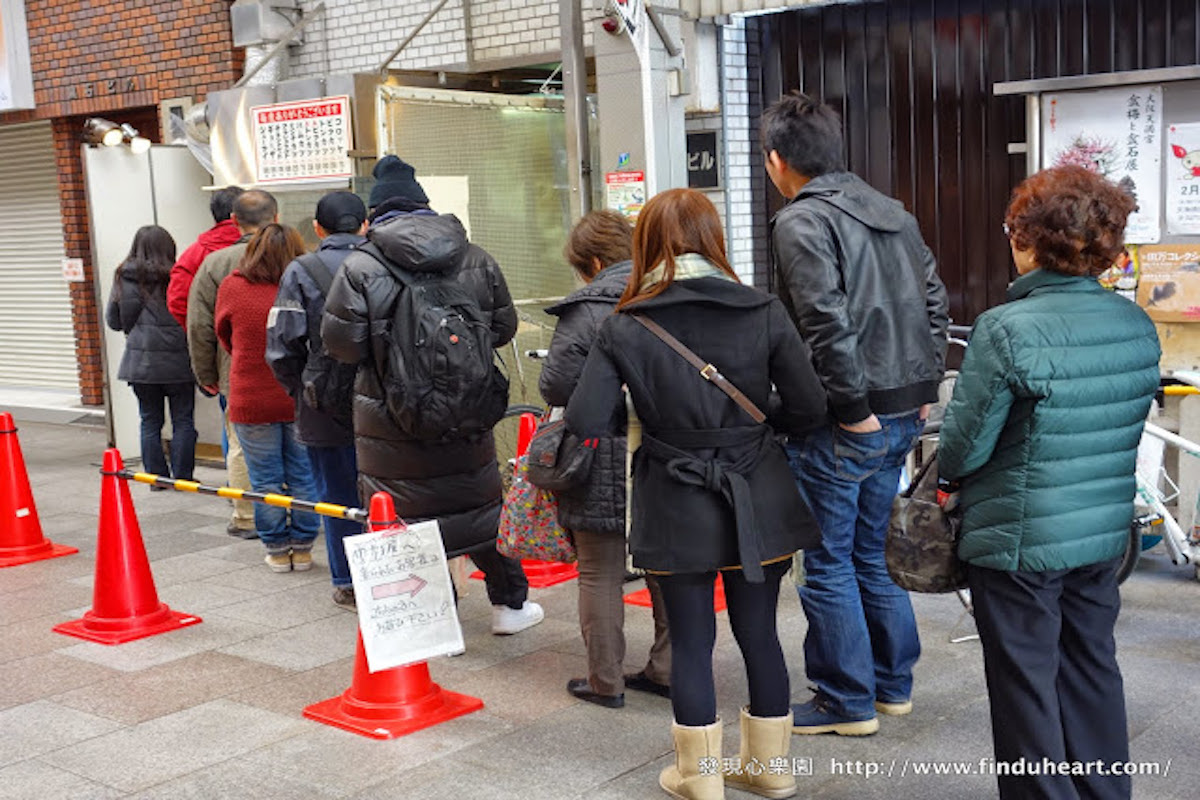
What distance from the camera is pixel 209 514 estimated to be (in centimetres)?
961

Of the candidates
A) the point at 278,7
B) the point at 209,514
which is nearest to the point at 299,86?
the point at 278,7

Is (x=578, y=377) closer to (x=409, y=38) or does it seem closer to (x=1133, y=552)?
(x=1133, y=552)

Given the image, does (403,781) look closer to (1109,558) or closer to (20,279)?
(1109,558)

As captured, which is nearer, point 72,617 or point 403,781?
point 403,781

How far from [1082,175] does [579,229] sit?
2088 millimetres

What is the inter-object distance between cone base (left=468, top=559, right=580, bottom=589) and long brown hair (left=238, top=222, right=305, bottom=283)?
1970mm

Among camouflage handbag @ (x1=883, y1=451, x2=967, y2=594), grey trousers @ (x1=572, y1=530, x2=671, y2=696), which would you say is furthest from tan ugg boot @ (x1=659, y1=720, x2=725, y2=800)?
grey trousers @ (x1=572, y1=530, x2=671, y2=696)

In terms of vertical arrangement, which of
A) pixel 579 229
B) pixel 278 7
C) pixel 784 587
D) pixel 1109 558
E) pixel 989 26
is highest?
pixel 278 7

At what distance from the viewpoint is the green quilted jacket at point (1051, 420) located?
12.1 feet

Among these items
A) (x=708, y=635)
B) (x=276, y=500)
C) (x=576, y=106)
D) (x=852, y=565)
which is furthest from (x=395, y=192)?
(x=576, y=106)

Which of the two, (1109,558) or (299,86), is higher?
(299,86)

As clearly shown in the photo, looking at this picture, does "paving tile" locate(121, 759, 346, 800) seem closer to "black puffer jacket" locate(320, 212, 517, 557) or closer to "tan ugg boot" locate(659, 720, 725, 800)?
"tan ugg boot" locate(659, 720, 725, 800)

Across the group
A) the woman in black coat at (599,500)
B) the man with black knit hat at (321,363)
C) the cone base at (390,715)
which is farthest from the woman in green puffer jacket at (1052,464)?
the man with black knit hat at (321,363)

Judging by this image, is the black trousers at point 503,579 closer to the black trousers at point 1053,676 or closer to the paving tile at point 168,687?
the paving tile at point 168,687
